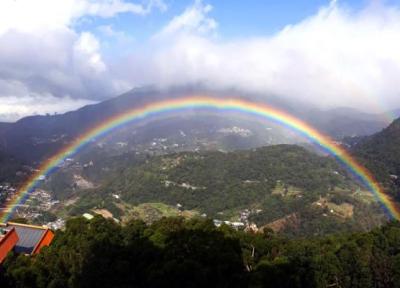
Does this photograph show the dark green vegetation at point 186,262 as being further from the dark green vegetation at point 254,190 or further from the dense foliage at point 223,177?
the dense foliage at point 223,177

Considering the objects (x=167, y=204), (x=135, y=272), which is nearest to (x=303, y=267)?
(x=135, y=272)

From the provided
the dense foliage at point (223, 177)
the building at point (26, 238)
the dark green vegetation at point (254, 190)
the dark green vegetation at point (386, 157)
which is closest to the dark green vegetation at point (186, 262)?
the building at point (26, 238)

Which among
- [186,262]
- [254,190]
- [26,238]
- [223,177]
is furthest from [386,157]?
[26,238]

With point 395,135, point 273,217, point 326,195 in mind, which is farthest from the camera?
point 395,135

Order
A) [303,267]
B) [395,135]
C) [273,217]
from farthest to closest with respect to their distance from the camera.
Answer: [395,135] < [273,217] < [303,267]

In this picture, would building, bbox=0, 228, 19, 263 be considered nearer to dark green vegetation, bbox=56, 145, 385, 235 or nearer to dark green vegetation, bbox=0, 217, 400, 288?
dark green vegetation, bbox=0, 217, 400, 288

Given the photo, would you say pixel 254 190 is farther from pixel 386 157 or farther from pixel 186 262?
pixel 186 262

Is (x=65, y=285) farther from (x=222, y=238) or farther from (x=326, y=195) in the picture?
(x=326, y=195)

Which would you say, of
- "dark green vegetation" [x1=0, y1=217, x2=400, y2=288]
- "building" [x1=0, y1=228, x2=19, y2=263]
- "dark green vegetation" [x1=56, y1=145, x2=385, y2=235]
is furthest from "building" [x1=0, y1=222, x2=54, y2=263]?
"dark green vegetation" [x1=56, y1=145, x2=385, y2=235]
